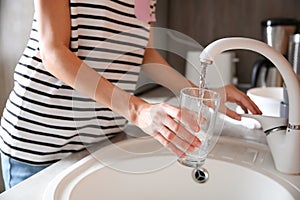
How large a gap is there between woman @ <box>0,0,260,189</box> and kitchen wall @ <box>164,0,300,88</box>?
2.49 feet

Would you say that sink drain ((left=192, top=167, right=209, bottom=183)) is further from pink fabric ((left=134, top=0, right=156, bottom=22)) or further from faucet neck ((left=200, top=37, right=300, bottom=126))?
pink fabric ((left=134, top=0, right=156, bottom=22))

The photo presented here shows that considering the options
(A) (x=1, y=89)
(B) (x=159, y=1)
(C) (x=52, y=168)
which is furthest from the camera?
(B) (x=159, y=1)

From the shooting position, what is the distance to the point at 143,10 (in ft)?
3.24

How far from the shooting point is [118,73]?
0.95 metres

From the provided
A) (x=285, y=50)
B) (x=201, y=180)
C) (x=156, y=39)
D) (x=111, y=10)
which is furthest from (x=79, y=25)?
(x=285, y=50)

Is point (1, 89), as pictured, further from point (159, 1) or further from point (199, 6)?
point (199, 6)

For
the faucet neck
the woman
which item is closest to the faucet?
the faucet neck

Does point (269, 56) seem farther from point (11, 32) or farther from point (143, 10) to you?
point (11, 32)

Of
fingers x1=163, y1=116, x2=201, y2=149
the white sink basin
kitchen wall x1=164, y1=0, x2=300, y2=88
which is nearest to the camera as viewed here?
fingers x1=163, y1=116, x2=201, y2=149

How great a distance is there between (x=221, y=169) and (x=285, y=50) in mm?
757

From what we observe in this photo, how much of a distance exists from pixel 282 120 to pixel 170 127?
0.28 meters

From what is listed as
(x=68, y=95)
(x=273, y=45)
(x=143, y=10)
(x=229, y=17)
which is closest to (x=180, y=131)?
(x=68, y=95)

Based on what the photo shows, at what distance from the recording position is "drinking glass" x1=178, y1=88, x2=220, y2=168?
749 mm

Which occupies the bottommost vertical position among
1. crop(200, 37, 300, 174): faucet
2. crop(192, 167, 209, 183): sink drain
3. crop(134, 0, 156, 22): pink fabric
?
crop(192, 167, 209, 183): sink drain
